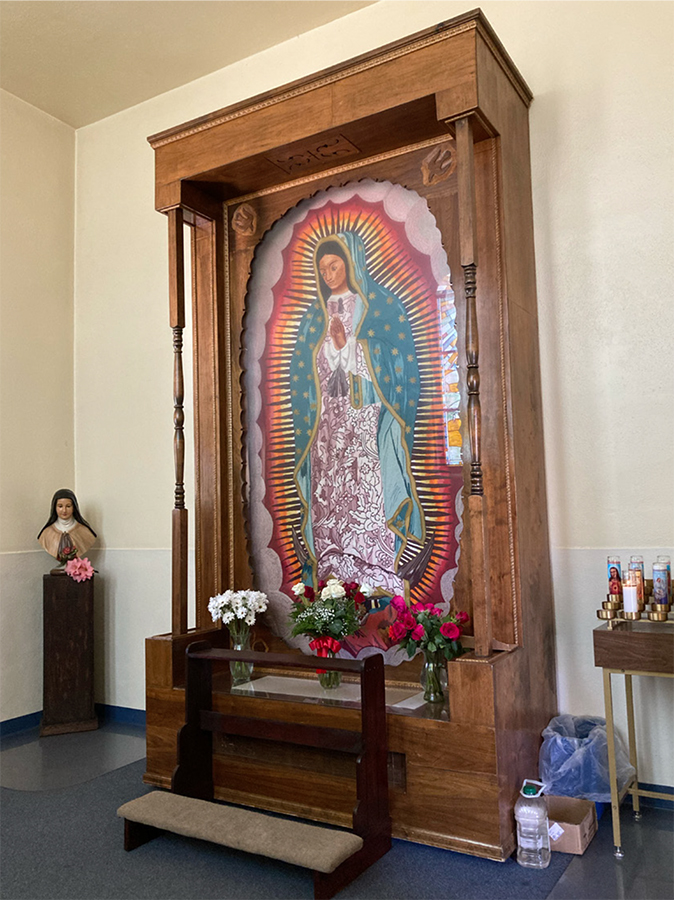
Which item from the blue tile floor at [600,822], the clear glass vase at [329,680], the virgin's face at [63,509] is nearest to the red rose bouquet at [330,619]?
the clear glass vase at [329,680]

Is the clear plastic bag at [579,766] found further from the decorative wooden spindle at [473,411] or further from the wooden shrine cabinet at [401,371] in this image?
the decorative wooden spindle at [473,411]

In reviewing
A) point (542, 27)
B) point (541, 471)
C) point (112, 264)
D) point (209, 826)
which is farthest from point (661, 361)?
point (112, 264)

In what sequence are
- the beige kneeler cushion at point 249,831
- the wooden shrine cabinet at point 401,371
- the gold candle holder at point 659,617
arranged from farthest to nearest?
1. the wooden shrine cabinet at point 401,371
2. the gold candle holder at point 659,617
3. the beige kneeler cushion at point 249,831

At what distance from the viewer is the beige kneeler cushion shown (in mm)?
2490

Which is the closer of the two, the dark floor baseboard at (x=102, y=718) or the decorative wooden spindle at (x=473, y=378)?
the decorative wooden spindle at (x=473, y=378)

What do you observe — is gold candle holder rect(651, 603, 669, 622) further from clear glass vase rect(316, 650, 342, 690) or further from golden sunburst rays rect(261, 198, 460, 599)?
clear glass vase rect(316, 650, 342, 690)

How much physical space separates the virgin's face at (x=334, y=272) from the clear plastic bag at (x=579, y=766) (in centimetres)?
235

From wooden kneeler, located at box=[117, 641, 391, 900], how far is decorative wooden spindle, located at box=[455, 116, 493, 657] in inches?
17.1

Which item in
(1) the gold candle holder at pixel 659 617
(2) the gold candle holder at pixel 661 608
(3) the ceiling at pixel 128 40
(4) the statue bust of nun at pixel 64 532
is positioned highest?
(3) the ceiling at pixel 128 40

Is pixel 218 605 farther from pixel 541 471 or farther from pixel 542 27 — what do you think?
pixel 542 27

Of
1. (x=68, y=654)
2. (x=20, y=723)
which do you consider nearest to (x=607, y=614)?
(x=68, y=654)

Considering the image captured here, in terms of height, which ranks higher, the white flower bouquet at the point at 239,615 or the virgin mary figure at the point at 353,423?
the virgin mary figure at the point at 353,423

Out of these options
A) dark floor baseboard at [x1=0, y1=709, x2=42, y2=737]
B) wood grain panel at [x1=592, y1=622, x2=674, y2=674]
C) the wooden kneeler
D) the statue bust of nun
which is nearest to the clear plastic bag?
wood grain panel at [x1=592, y1=622, x2=674, y2=674]

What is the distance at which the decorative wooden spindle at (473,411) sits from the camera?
117 inches
